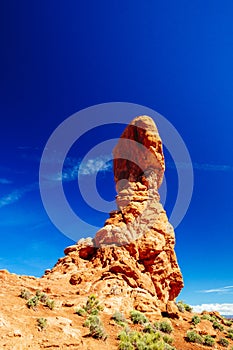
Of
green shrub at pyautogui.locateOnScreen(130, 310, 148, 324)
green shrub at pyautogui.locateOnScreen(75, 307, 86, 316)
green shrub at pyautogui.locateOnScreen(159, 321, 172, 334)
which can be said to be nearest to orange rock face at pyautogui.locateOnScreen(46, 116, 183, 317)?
green shrub at pyautogui.locateOnScreen(130, 310, 148, 324)

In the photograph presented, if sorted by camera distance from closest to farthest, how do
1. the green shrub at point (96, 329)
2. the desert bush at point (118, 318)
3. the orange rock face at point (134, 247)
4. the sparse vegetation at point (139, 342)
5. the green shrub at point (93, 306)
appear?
the sparse vegetation at point (139, 342) < the green shrub at point (96, 329) < the desert bush at point (118, 318) < the green shrub at point (93, 306) < the orange rock face at point (134, 247)

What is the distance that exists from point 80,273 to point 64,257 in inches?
192

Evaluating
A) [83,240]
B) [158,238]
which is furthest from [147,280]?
[83,240]

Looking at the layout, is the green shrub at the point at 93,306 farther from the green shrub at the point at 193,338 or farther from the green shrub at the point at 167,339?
the green shrub at the point at 193,338

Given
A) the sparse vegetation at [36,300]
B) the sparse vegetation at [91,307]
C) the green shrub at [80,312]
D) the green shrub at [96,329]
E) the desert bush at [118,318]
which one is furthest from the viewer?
the desert bush at [118,318]

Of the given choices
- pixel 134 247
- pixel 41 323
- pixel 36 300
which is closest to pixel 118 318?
pixel 36 300

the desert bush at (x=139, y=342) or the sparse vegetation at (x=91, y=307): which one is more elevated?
the sparse vegetation at (x=91, y=307)

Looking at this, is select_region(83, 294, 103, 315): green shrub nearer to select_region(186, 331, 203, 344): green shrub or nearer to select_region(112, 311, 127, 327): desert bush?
select_region(112, 311, 127, 327): desert bush

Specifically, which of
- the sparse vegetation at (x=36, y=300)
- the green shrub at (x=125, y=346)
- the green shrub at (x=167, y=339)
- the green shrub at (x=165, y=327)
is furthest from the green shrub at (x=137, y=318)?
the sparse vegetation at (x=36, y=300)

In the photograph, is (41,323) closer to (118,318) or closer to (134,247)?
(118,318)

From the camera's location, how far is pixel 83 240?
97.9 feet

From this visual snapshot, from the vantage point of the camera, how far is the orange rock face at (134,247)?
22.6 meters

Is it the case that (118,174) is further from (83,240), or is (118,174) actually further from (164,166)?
(83,240)

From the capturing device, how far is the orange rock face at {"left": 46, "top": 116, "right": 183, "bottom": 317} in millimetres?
22562
